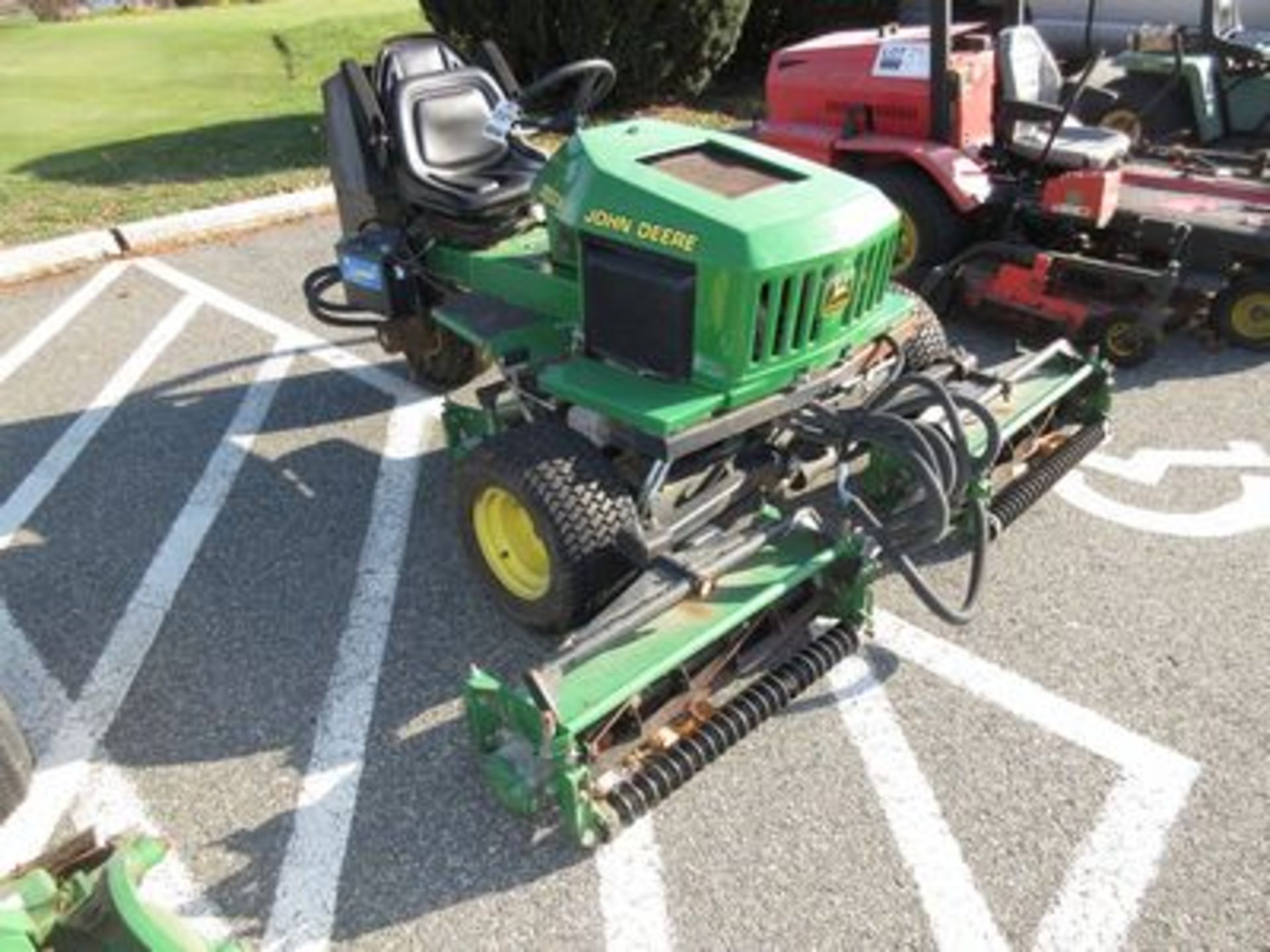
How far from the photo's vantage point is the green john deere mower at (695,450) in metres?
2.66

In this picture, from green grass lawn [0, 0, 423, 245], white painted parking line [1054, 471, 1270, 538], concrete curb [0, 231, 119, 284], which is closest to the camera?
white painted parking line [1054, 471, 1270, 538]

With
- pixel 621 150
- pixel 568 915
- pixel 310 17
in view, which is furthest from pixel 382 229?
pixel 310 17

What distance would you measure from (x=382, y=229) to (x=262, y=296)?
6.20ft

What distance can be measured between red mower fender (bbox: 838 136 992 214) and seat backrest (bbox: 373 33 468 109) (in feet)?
7.19

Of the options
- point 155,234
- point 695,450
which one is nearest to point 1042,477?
point 695,450

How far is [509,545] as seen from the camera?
3420mm

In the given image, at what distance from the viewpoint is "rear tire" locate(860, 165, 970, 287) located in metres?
5.44

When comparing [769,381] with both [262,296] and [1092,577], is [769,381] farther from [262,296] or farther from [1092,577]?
[262,296]

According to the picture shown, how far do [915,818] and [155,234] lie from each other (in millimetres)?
6016

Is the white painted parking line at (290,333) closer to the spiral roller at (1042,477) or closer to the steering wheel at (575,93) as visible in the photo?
the steering wheel at (575,93)

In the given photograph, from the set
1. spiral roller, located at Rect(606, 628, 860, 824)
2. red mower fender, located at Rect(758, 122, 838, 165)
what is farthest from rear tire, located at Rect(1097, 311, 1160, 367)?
spiral roller, located at Rect(606, 628, 860, 824)

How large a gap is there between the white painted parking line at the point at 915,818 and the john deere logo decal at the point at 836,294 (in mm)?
1028

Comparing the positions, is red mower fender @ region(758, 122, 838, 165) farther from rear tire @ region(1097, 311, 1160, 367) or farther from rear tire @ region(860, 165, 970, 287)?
rear tire @ region(1097, 311, 1160, 367)

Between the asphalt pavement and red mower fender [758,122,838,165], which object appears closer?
the asphalt pavement
